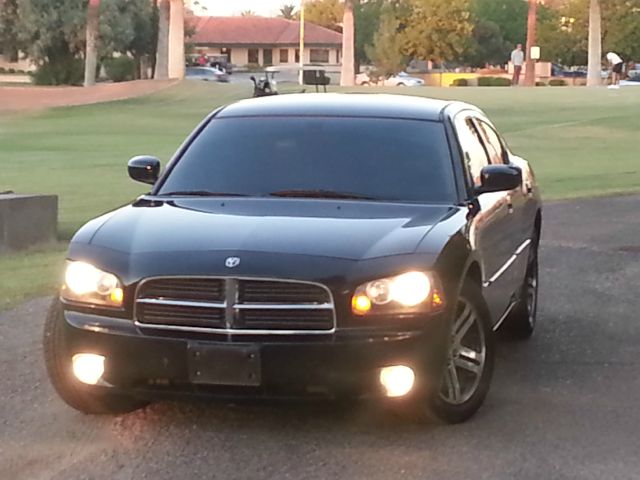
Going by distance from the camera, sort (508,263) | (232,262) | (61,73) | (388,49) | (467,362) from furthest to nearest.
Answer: (388,49) → (61,73) → (508,263) → (467,362) → (232,262)

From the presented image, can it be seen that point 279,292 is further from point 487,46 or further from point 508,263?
point 487,46

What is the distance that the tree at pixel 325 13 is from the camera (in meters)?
115

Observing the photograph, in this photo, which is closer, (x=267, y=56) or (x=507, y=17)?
(x=507, y=17)

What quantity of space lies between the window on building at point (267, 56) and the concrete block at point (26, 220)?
320 ft

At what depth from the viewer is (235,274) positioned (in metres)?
5.52

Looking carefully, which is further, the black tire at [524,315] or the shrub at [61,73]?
the shrub at [61,73]

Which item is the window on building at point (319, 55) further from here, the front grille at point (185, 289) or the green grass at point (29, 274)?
the front grille at point (185, 289)

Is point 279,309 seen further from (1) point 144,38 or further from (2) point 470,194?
(1) point 144,38

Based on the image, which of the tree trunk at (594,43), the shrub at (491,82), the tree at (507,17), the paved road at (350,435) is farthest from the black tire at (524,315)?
the tree at (507,17)

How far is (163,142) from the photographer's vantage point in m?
31.8

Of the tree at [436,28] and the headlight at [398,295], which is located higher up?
the tree at [436,28]

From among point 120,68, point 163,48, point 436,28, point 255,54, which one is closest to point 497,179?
point 163,48

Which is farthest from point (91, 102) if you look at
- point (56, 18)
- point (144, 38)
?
point (144, 38)

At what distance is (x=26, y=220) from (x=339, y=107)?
272 inches
